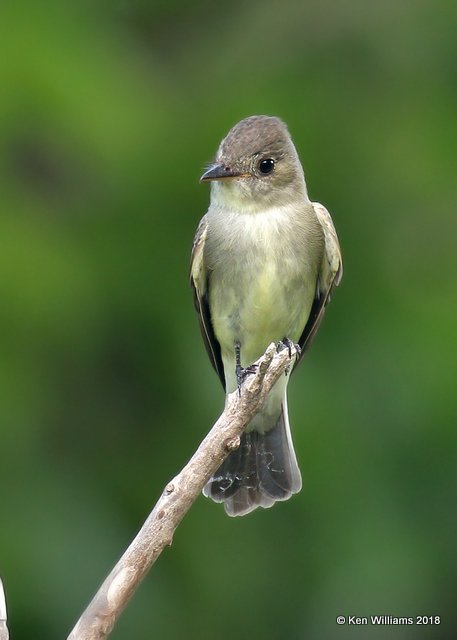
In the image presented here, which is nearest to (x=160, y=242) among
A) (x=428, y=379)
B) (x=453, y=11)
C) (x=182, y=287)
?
(x=182, y=287)

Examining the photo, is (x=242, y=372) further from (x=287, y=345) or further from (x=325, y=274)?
(x=325, y=274)

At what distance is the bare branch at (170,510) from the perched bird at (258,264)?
104 centimetres

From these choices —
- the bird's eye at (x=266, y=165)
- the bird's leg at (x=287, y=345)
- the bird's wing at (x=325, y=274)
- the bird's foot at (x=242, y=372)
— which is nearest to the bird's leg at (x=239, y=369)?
the bird's foot at (x=242, y=372)

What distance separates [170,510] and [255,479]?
1.63 metres

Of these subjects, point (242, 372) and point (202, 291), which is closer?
point (242, 372)

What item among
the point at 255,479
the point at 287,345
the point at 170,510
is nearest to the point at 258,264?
the point at 287,345

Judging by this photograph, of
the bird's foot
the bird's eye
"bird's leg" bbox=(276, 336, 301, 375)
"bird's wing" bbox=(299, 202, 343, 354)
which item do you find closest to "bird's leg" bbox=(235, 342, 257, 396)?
the bird's foot

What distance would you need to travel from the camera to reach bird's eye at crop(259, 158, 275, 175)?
5363 millimetres

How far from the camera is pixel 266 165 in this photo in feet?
17.6

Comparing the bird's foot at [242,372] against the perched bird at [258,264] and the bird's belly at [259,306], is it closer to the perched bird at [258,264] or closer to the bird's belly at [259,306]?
the perched bird at [258,264]

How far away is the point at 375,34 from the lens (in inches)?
294

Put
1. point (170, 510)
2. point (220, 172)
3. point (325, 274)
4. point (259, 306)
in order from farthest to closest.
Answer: point (325, 274), point (259, 306), point (220, 172), point (170, 510)

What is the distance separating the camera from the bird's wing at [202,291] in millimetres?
5562

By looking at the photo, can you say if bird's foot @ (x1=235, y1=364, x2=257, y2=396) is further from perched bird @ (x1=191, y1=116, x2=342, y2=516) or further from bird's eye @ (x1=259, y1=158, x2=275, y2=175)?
bird's eye @ (x1=259, y1=158, x2=275, y2=175)
